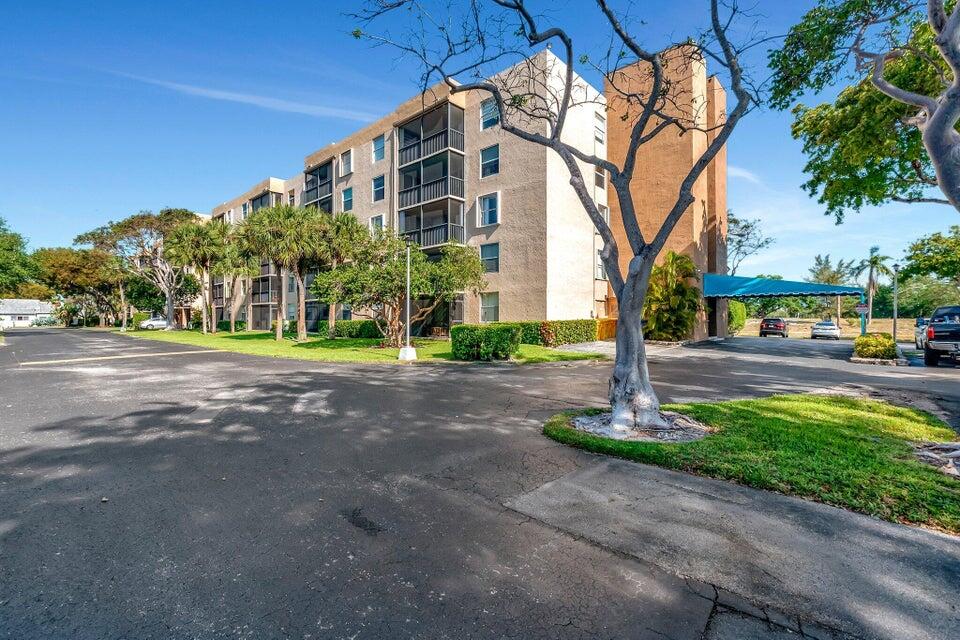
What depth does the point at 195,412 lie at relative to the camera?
7.78m

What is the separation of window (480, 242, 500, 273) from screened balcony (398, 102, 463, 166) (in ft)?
21.9

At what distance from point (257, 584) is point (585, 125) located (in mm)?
27610

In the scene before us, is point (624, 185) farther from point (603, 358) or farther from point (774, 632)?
point (603, 358)

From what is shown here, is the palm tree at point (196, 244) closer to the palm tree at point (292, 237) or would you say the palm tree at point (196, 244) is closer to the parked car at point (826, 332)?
the palm tree at point (292, 237)

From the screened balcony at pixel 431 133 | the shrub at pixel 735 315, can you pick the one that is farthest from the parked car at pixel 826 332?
the screened balcony at pixel 431 133

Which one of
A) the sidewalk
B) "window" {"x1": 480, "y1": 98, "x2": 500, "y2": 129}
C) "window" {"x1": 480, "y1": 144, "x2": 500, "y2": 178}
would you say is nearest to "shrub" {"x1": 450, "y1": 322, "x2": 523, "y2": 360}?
the sidewalk

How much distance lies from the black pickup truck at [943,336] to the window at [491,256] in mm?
18252

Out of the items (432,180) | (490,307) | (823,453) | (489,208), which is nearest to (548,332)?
(490,307)

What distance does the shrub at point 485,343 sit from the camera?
16297mm

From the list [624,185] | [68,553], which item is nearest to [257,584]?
[68,553]

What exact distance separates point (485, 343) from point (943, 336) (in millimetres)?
16102

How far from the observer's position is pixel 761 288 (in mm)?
24625

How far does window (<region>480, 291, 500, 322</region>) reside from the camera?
25.1 meters

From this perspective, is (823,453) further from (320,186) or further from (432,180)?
(320,186)
